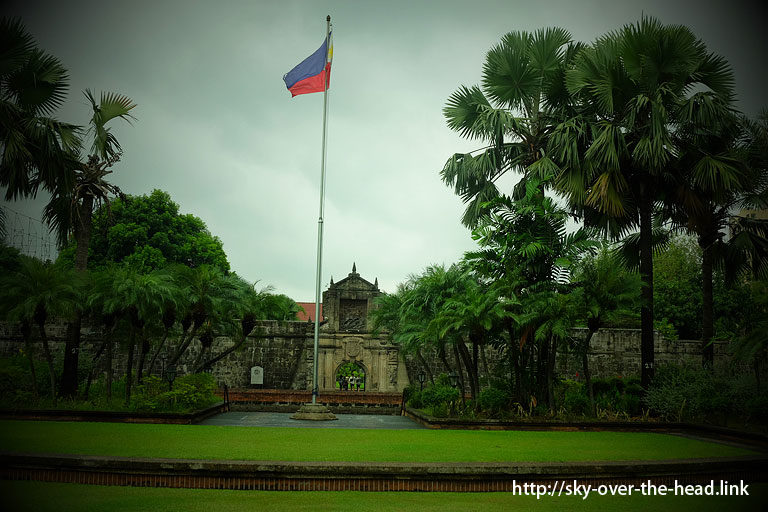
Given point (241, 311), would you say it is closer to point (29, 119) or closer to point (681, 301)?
point (29, 119)

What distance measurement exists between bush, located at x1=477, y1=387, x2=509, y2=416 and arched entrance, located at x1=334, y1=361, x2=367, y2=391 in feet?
40.7

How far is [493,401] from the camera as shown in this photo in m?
12.8

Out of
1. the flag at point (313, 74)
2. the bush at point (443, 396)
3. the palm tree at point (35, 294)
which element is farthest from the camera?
the flag at point (313, 74)

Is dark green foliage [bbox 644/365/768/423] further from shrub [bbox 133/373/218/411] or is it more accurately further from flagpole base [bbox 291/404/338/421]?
shrub [bbox 133/373/218/411]

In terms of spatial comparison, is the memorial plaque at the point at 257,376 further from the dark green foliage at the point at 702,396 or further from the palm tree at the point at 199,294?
the dark green foliage at the point at 702,396

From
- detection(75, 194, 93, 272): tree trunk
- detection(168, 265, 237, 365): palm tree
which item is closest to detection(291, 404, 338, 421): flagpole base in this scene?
detection(168, 265, 237, 365): palm tree

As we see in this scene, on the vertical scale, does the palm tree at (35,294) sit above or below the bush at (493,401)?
above

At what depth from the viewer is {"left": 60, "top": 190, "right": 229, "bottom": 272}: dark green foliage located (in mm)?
30625

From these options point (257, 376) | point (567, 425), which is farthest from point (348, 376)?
point (567, 425)

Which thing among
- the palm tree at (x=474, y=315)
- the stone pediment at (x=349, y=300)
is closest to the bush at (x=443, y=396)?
the palm tree at (x=474, y=315)

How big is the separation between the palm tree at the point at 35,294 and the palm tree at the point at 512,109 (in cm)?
990

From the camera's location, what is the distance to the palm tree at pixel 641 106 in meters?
12.4

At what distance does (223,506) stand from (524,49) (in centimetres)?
1331

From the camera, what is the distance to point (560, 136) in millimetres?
13203
